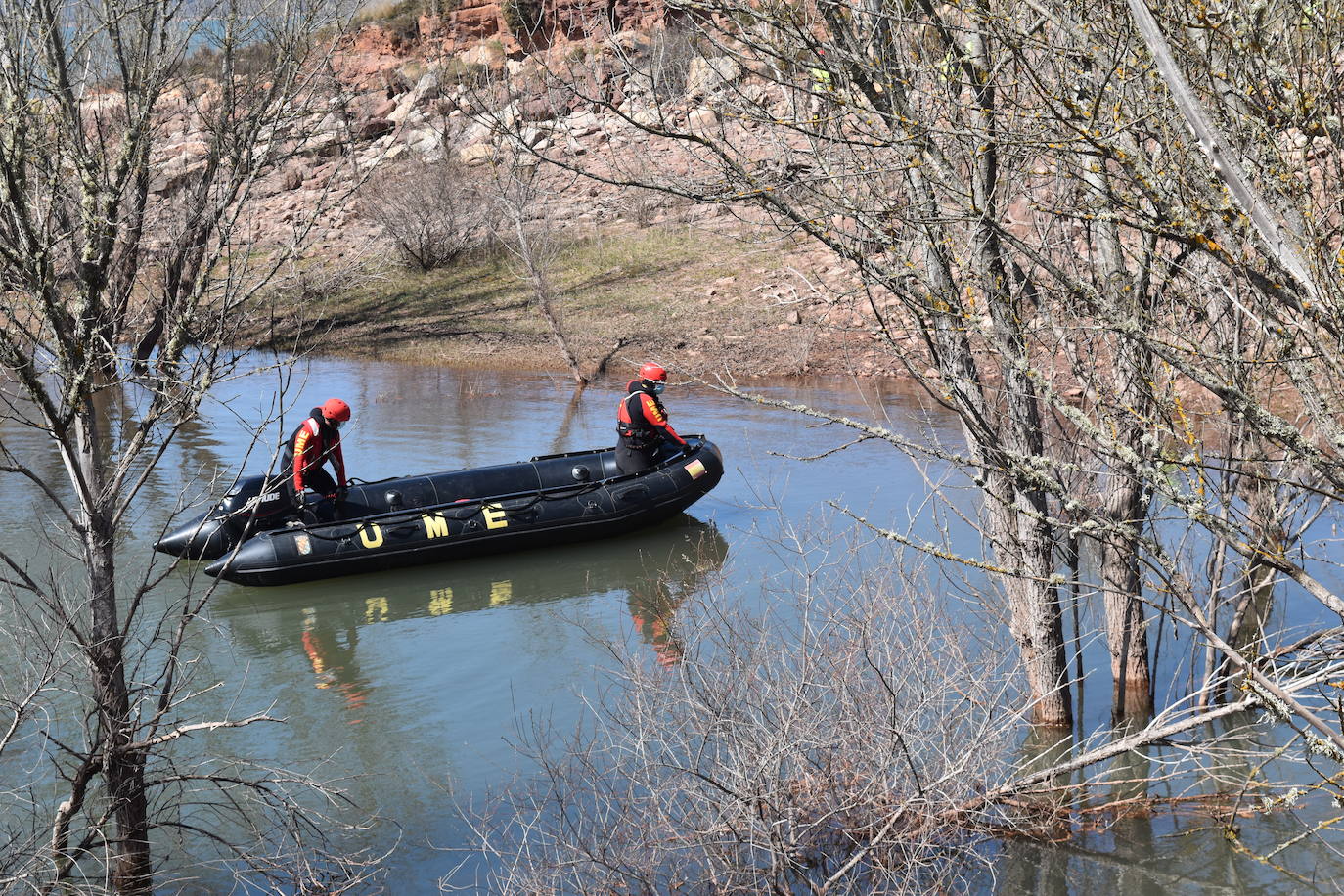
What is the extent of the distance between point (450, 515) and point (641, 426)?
230cm

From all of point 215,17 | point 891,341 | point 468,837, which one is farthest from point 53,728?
point 891,341

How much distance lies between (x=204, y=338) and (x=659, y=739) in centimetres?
282

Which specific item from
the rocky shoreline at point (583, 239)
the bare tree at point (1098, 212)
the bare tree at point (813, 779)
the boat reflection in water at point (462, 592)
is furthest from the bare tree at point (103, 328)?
the rocky shoreline at point (583, 239)

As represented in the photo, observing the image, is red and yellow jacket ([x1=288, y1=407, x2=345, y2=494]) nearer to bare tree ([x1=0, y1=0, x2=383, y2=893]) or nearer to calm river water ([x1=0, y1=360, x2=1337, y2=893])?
calm river water ([x1=0, y1=360, x2=1337, y2=893])

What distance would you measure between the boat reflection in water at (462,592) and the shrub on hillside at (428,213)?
17.4 meters

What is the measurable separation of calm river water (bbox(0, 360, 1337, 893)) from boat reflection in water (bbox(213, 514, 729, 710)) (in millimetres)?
25

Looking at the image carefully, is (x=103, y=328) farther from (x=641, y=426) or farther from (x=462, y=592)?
(x=641, y=426)

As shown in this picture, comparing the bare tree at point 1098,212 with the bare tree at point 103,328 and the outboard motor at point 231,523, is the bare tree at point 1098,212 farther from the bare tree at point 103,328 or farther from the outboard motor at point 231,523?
the outboard motor at point 231,523

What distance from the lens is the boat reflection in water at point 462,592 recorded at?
10.6 m

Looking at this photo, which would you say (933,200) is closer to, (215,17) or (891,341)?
(891,341)

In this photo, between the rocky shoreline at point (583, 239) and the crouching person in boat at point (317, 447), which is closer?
the crouching person in boat at point (317, 447)

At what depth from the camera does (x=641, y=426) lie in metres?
13.2

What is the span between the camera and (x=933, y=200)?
5.39 meters

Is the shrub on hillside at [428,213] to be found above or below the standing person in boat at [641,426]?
above
